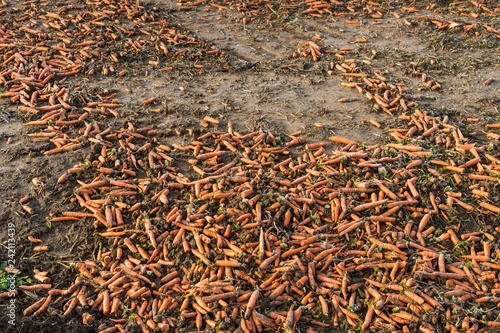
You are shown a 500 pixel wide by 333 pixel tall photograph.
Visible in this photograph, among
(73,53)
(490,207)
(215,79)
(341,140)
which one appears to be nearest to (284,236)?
(341,140)

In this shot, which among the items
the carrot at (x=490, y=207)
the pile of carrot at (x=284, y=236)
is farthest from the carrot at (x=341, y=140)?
the carrot at (x=490, y=207)

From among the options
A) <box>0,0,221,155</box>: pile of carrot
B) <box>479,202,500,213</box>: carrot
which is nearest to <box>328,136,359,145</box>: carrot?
<box>479,202,500,213</box>: carrot

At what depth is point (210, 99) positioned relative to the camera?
6.80 meters

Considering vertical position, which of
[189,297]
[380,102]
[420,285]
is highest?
[380,102]

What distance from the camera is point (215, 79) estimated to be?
289 inches

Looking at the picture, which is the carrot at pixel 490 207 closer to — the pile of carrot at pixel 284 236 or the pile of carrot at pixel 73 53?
the pile of carrot at pixel 284 236

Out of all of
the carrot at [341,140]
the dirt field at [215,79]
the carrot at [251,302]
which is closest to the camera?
the carrot at [251,302]

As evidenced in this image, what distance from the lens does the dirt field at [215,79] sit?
4.89m

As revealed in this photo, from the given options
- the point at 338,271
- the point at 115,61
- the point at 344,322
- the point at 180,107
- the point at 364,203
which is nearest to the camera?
the point at 344,322

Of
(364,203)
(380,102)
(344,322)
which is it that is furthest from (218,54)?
(344,322)

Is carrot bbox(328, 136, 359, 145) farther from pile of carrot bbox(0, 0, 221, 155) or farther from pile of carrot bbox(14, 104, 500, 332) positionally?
pile of carrot bbox(0, 0, 221, 155)

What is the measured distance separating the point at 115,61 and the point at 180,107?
196 centimetres

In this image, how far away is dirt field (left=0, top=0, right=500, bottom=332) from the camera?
4887mm

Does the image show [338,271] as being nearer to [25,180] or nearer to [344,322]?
[344,322]
